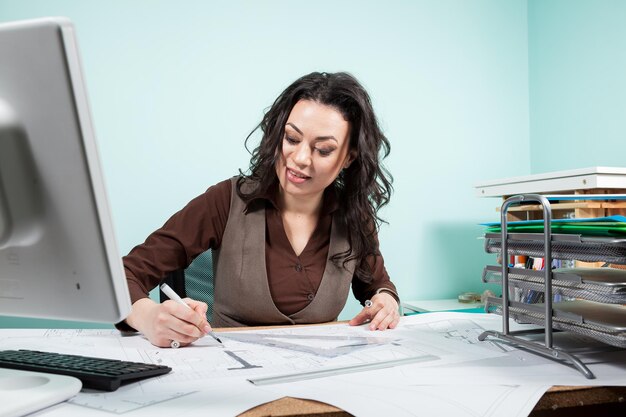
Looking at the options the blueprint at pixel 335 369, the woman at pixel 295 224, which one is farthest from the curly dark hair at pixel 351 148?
the blueprint at pixel 335 369

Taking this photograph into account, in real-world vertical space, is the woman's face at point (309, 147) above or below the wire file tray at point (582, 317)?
above

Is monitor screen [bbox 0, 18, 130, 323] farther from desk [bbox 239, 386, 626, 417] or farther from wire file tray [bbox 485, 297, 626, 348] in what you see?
wire file tray [bbox 485, 297, 626, 348]

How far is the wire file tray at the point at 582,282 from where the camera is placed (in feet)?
2.50

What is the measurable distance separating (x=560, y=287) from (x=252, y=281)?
77 centimetres

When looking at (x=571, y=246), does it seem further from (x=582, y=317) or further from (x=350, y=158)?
(x=350, y=158)

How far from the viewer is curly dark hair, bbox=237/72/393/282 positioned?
148 cm

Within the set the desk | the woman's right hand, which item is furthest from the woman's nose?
the desk

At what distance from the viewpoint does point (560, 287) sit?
86 cm

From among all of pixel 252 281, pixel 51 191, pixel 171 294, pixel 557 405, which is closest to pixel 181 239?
pixel 252 281

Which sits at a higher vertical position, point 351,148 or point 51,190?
point 51,190

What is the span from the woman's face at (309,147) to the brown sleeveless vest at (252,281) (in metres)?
0.14

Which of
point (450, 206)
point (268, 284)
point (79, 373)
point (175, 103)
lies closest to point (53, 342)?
point (79, 373)

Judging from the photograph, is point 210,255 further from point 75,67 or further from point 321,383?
point 75,67

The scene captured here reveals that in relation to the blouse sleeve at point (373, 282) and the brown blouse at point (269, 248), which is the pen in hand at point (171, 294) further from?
the blouse sleeve at point (373, 282)
